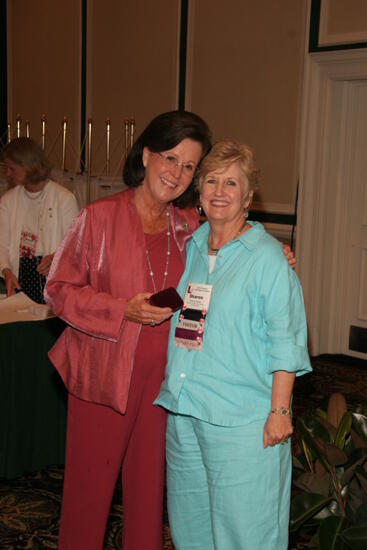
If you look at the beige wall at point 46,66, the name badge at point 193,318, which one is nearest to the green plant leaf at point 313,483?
the name badge at point 193,318

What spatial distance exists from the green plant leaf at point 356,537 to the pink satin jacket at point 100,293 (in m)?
0.72

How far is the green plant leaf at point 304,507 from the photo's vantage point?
2.11 meters

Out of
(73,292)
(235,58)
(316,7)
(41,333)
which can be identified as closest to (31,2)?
(235,58)

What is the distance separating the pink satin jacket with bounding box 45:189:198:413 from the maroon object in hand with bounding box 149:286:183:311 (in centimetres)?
15

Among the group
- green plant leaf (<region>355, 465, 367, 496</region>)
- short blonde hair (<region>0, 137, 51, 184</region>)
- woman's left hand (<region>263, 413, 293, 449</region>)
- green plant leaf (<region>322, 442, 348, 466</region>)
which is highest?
short blonde hair (<region>0, 137, 51, 184</region>)

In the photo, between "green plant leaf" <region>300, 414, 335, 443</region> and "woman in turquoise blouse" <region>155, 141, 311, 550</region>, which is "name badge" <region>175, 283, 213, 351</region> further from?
"green plant leaf" <region>300, 414, 335, 443</region>

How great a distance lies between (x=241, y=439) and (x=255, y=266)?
0.47 meters

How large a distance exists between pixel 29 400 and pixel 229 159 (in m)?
1.80

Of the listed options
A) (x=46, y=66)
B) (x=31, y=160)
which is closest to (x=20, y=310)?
(x=31, y=160)

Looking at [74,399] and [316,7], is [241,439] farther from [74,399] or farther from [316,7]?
[316,7]

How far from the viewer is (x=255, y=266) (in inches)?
74.3

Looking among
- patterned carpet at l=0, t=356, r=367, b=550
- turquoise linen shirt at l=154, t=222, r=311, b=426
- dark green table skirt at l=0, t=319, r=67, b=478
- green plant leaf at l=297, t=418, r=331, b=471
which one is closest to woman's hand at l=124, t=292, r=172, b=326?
turquoise linen shirt at l=154, t=222, r=311, b=426

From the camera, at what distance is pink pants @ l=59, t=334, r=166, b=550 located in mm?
2146

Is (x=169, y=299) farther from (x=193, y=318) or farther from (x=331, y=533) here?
(x=331, y=533)
